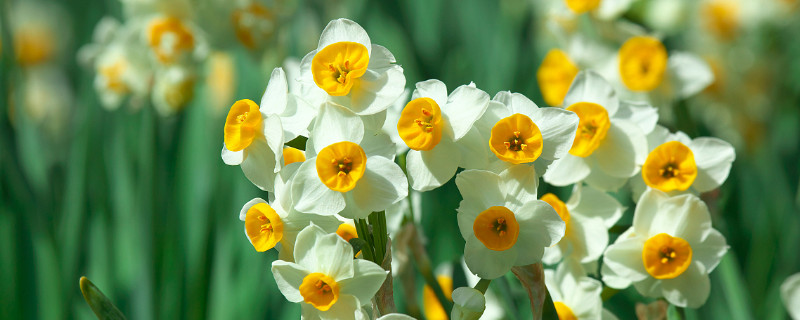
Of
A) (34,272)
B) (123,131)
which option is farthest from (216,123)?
(34,272)

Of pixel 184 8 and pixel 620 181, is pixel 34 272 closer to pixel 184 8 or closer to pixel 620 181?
pixel 184 8

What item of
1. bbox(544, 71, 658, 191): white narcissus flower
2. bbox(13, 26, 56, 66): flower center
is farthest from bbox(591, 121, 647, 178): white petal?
bbox(13, 26, 56, 66): flower center

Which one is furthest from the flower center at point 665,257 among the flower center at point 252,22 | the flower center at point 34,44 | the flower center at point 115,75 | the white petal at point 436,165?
the flower center at point 34,44

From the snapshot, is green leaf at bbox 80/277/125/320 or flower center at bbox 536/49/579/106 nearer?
green leaf at bbox 80/277/125/320

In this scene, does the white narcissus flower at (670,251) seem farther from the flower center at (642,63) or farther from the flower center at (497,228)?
the flower center at (642,63)

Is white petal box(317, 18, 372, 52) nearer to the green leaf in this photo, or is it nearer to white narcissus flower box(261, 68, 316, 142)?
white narcissus flower box(261, 68, 316, 142)
